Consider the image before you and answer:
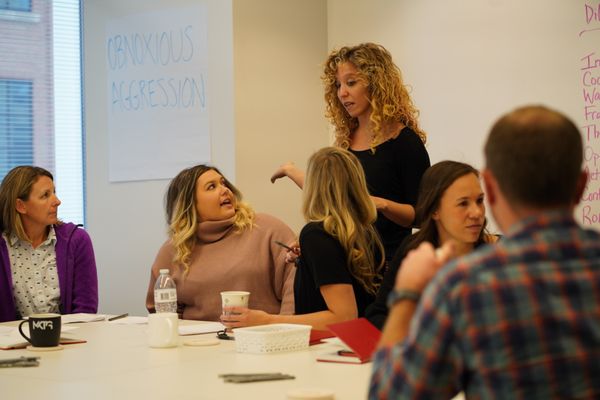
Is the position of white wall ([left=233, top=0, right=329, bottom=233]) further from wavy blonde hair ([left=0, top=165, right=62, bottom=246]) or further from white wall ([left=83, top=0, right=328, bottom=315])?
wavy blonde hair ([left=0, top=165, right=62, bottom=246])

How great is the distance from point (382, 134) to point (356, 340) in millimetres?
1443

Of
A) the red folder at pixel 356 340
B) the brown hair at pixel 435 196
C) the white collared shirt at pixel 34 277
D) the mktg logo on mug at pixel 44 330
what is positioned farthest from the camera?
the white collared shirt at pixel 34 277

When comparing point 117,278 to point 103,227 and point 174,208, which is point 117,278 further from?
point 174,208

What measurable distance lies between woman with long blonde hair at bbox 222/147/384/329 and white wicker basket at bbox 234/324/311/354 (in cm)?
25

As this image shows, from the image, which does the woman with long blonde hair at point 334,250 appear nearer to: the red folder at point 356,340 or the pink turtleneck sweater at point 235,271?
the red folder at point 356,340

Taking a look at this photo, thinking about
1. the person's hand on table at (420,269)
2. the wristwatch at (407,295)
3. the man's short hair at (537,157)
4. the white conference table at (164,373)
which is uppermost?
the man's short hair at (537,157)

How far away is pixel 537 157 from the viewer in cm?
109

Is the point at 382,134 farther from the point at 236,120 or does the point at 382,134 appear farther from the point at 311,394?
the point at 311,394

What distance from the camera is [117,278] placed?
5.23 m

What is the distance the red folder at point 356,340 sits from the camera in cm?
214

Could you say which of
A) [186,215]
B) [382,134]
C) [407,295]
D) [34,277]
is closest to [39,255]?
[34,277]

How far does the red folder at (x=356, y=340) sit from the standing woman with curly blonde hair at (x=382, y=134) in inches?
42.6

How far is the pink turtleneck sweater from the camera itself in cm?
351

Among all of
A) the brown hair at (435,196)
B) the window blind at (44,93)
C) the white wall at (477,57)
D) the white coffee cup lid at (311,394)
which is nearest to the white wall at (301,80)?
the white wall at (477,57)
